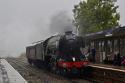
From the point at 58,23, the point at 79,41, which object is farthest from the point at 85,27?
the point at 79,41

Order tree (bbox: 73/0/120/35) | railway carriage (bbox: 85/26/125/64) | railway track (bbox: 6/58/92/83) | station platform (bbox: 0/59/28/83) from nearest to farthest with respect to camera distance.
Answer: station platform (bbox: 0/59/28/83), railway track (bbox: 6/58/92/83), railway carriage (bbox: 85/26/125/64), tree (bbox: 73/0/120/35)

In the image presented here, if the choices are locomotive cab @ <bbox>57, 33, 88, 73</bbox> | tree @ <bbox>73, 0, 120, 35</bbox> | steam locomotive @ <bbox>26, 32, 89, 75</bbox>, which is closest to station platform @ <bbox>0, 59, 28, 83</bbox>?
steam locomotive @ <bbox>26, 32, 89, 75</bbox>

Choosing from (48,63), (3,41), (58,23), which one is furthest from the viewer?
(3,41)

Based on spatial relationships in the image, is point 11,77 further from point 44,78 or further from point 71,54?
point 71,54

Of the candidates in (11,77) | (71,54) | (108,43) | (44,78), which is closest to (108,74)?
(71,54)

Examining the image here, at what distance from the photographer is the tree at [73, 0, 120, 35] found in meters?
44.8

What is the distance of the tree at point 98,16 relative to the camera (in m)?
44.8

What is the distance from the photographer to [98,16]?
4528 centimetres

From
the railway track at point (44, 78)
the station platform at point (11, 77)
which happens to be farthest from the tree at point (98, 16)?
the station platform at point (11, 77)

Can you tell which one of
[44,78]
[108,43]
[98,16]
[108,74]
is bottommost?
[44,78]

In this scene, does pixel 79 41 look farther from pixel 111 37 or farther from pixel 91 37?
pixel 91 37

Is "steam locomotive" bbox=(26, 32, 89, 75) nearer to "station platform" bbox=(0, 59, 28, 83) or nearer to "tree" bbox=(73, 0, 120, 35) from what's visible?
"station platform" bbox=(0, 59, 28, 83)

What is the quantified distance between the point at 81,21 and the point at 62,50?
2288 centimetres

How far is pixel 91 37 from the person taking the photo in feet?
101
